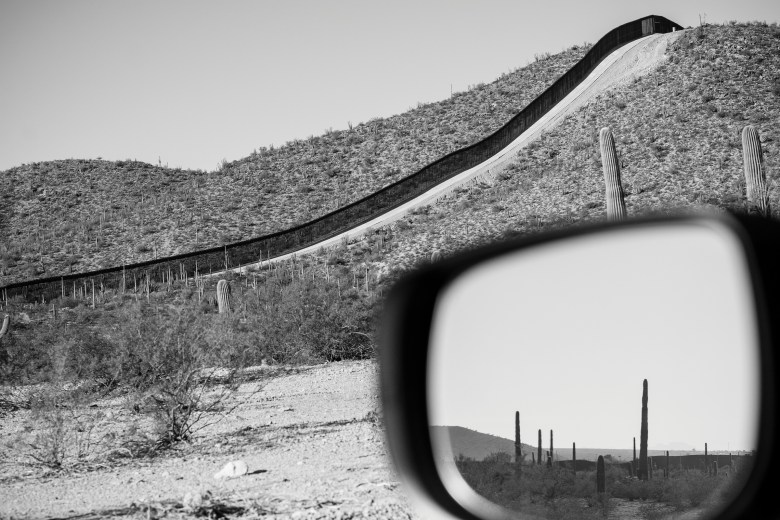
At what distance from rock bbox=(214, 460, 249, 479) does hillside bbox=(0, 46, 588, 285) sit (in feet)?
129

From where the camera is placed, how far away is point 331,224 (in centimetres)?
4806

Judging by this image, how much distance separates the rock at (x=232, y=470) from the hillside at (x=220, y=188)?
3925cm

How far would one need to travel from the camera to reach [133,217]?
56.7 meters

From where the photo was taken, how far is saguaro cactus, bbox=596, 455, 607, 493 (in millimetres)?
2033

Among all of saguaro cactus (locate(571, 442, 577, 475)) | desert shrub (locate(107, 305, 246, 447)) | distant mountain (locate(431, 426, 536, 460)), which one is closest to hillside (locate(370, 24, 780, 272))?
desert shrub (locate(107, 305, 246, 447))

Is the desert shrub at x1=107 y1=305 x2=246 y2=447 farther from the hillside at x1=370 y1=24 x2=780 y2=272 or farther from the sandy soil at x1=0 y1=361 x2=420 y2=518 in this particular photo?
the hillside at x1=370 y1=24 x2=780 y2=272

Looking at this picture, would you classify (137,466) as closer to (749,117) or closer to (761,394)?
(761,394)

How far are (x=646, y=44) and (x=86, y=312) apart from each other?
4414 centimetres

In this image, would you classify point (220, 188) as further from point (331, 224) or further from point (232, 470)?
point (232, 470)

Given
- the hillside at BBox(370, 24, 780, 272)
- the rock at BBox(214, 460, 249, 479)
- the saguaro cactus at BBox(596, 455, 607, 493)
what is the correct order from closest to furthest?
1. the saguaro cactus at BBox(596, 455, 607, 493)
2. the rock at BBox(214, 460, 249, 479)
3. the hillside at BBox(370, 24, 780, 272)

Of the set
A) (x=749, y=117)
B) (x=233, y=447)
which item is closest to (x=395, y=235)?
(x=749, y=117)

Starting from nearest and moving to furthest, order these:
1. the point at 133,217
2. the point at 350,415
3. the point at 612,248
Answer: the point at 612,248 < the point at 350,415 < the point at 133,217

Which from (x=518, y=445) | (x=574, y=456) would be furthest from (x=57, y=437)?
(x=574, y=456)

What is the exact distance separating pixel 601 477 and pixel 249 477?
648 cm
